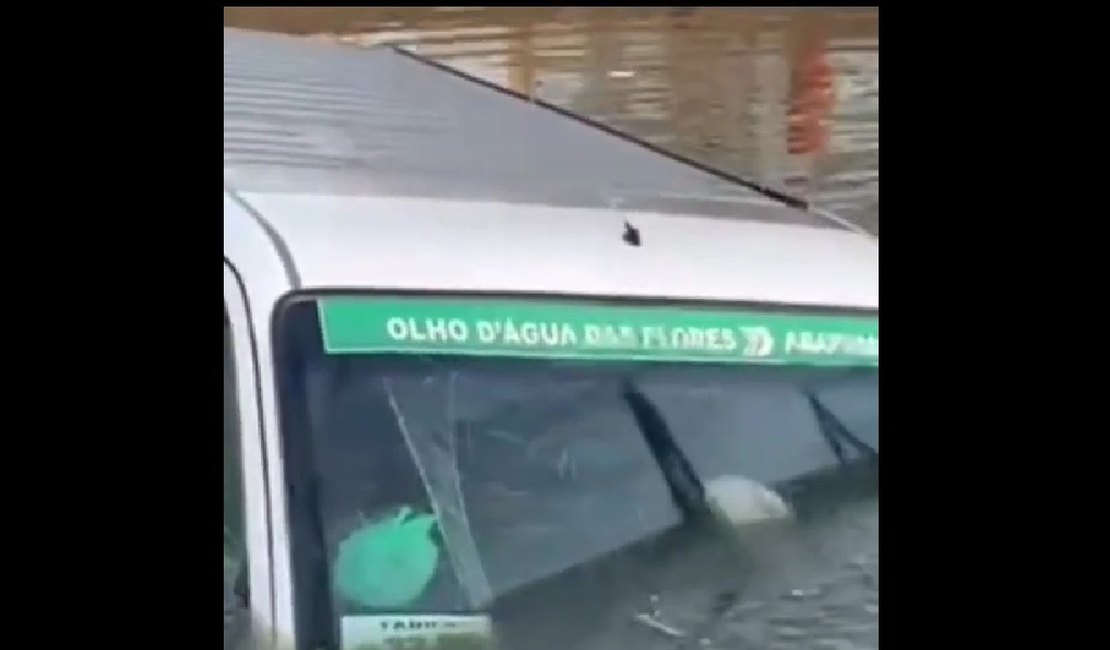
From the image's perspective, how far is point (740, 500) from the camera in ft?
5.46

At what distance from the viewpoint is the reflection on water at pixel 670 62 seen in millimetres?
2438

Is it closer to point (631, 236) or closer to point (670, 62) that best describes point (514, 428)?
point (631, 236)

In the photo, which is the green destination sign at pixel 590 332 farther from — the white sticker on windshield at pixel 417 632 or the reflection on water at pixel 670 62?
the reflection on water at pixel 670 62

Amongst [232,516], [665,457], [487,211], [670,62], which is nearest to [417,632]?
[232,516]

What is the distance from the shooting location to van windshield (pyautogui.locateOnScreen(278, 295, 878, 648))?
1513 millimetres

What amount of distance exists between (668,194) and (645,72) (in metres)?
0.92

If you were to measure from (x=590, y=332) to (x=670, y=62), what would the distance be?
130cm

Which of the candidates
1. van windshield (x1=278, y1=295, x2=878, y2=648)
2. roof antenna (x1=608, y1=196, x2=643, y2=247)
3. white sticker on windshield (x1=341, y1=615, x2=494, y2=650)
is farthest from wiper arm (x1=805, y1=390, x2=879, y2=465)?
white sticker on windshield (x1=341, y1=615, x2=494, y2=650)

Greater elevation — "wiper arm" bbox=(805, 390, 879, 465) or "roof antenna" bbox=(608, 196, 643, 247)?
"roof antenna" bbox=(608, 196, 643, 247)

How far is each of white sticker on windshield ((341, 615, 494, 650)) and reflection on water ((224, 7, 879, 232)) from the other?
1056 millimetres

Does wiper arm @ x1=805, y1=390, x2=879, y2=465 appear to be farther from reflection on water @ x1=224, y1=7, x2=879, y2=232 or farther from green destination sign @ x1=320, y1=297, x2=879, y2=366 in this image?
reflection on water @ x1=224, y1=7, x2=879, y2=232

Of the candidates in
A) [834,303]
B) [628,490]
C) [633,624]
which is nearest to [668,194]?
[834,303]

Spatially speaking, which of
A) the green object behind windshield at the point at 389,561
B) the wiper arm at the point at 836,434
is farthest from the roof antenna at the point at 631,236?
the green object behind windshield at the point at 389,561
